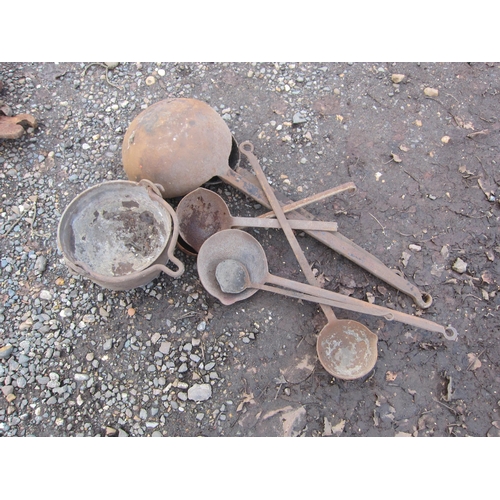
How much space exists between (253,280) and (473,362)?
1.48 metres

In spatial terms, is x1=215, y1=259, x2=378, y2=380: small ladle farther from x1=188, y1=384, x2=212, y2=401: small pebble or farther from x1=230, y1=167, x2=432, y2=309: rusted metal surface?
x1=188, y1=384, x2=212, y2=401: small pebble

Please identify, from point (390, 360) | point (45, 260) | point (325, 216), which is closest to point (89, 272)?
point (45, 260)

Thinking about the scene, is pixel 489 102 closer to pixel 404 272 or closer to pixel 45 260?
pixel 404 272

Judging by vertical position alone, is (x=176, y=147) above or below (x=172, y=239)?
above

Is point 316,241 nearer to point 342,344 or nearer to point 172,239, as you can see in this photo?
point 342,344

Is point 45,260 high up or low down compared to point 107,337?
up

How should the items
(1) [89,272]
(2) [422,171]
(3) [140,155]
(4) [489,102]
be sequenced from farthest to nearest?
(4) [489,102] → (2) [422,171] → (3) [140,155] → (1) [89,272]

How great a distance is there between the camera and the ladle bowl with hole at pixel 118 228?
2.30 m

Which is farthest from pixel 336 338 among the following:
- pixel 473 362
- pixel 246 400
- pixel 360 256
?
pixel 473 362

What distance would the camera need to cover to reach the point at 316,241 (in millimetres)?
2666

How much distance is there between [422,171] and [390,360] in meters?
1.41

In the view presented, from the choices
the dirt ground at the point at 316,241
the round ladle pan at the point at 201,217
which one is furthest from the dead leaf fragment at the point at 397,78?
the round ladle pan at the point at 201,217

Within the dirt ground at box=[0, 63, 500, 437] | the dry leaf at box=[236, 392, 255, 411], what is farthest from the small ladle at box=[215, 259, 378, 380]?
the dry leaf at box=[236, 392, 255, 411]

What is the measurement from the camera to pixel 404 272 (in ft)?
8.65
